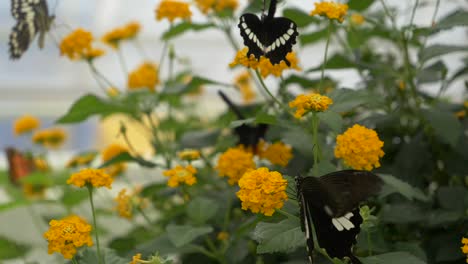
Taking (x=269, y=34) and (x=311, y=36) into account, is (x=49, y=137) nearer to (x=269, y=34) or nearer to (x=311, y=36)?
(x=311, y=36)

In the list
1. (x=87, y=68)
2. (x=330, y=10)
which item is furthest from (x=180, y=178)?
(x=87, y=68)

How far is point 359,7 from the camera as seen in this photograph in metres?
0.97

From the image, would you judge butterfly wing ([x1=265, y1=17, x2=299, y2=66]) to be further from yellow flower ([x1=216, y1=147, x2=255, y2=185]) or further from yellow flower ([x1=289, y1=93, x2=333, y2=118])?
yellow flower ([x1=216, y1=147, x2=255, y2=185])

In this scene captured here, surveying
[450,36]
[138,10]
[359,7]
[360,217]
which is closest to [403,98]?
[359,7]

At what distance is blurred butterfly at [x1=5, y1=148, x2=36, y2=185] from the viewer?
1.45 metres

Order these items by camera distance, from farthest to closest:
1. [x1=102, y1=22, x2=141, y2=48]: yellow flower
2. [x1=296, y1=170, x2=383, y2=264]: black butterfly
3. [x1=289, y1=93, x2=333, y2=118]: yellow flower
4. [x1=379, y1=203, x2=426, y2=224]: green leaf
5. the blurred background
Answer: the blurred background
[x1=102, y1=22, x2=141, y2=48]: yellow flower
[x1=379, y1=203, x2=426, y2=224]: green leaf
[x1=289, y1=93, x2=333, y2=118]: yellow flower
[x1=296, y1=170, x2=383, y2=264]: black butterfly

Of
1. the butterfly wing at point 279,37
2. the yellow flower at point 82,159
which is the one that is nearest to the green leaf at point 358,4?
the butterfly wing at point 279,37

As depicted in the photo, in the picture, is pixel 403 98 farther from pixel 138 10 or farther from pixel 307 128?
pixel 138 10

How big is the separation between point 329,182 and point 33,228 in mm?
1596

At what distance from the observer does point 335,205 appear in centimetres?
56

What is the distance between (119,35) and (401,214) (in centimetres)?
71

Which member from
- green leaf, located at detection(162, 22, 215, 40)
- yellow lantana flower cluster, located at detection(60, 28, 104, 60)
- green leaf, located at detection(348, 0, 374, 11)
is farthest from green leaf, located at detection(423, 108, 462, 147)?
yellow lantana flower cluster, located at detection(60, 28, 104, 60)

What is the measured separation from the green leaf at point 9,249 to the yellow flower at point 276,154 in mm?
518

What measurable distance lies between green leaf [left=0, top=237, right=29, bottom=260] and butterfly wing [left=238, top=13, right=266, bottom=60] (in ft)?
2.22
